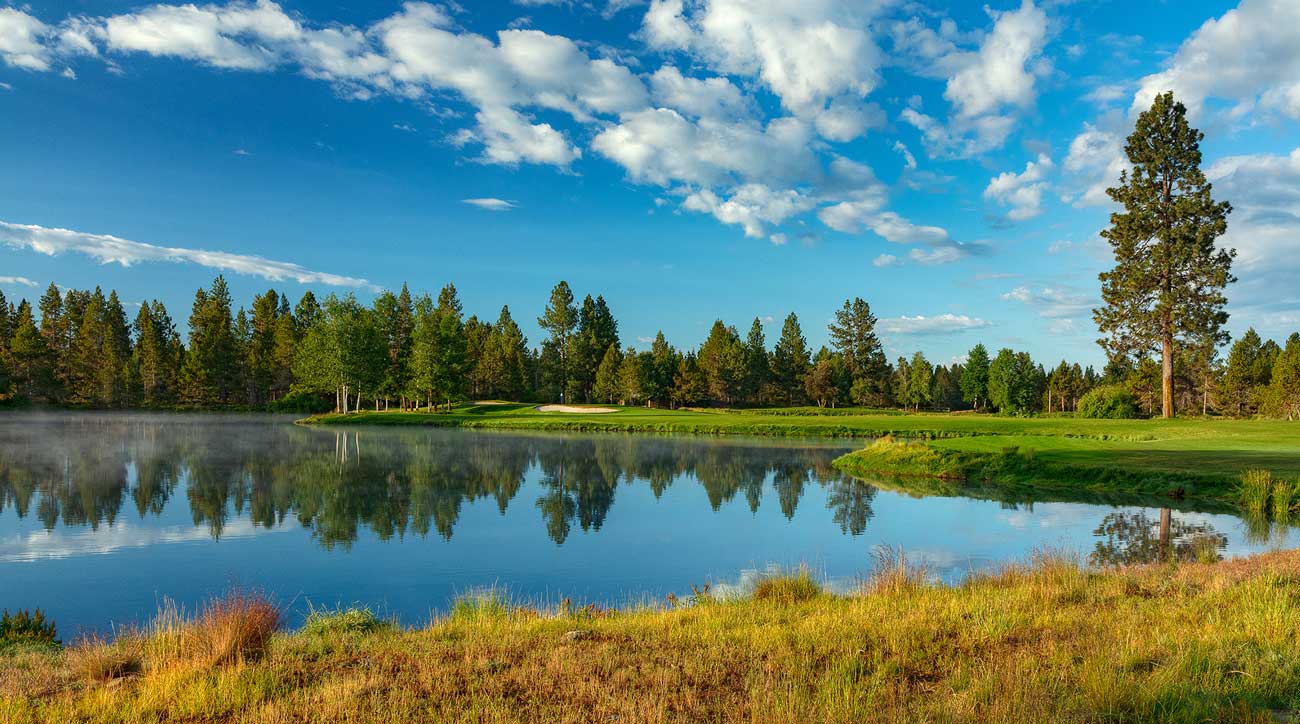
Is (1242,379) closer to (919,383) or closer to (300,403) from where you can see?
(919,383)

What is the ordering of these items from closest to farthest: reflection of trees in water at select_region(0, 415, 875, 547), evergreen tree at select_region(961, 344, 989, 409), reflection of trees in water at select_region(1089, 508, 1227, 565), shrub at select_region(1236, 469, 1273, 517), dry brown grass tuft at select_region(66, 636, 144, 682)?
dry brown grass tuft at select_region(66, 636, 144, 682)
reflection of trees in water at select_region(1089, 508, 1227, 565)
reflection of trees in water at select_region(0, 415, 875, 547)
shrub at select_region(1236, 469, 1273, 517)
evergreen tree at select_region(961, 344, 989, 409)

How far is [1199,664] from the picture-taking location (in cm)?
618

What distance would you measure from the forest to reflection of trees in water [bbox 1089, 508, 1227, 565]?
2645 inches

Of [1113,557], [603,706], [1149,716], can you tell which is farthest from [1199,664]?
[1113,557]

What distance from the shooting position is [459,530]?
1805cm

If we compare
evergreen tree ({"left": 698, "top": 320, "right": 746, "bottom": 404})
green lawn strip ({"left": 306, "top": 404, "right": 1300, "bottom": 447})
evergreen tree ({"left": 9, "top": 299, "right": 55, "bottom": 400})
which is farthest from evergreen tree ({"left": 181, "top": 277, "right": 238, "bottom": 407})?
evergreen tree ({"left": 698, "top": 320, "right": 746, "bottom": 404})

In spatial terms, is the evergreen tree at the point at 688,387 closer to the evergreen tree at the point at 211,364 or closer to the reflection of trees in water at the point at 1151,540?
the evergreen tree at the point at 211,364

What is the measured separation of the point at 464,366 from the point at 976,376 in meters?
78.8

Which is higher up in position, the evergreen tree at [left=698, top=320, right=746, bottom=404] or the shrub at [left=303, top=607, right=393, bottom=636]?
the evergreen tree at [left=698, top=320, right=746, bottom=404]

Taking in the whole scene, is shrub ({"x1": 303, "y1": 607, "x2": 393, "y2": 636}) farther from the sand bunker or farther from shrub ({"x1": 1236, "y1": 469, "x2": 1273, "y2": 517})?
the sand bunker

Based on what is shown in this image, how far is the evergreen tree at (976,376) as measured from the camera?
110 m

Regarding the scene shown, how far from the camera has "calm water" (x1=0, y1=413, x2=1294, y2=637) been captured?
1284cm

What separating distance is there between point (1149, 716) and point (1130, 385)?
309 feet

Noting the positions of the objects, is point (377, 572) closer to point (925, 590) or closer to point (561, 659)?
point (561, 659)
